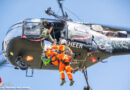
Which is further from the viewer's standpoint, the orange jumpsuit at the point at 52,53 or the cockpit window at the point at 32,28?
the cockpit window at the point at 32,28

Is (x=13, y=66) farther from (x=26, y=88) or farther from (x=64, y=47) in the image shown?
(x=26, y=88)

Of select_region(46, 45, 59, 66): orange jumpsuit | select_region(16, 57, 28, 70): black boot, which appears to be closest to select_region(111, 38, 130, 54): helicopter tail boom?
select_region(46, 45, 59, 66): orange jumpsuit

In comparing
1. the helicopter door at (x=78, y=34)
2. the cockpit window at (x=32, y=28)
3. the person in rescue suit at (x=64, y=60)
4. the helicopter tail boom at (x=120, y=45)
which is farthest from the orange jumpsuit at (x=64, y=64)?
the helicopter tail boom at (x=120, y=45)

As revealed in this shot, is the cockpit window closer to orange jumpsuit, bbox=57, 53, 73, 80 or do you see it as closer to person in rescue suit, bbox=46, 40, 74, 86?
person in rescue suit, bbox=46, 40, 74, 86

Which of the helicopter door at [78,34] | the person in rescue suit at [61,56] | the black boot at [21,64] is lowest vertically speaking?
the black boot at [21,64]

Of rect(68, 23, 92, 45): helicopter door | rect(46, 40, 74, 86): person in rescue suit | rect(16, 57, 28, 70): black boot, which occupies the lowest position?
rect(16, 57, 28, 70): black boot

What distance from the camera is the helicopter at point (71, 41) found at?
49.9 feet

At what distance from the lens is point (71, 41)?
613 inches

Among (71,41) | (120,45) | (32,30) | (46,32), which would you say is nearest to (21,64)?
(32,30)

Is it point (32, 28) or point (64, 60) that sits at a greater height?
point (32, 28)

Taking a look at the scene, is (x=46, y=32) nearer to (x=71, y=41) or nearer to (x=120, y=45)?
(x=71, y=41)

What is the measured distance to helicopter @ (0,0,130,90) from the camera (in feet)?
49.9

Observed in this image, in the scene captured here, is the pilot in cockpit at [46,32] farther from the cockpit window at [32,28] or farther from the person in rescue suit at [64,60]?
the person in rescue suit at [64,60]

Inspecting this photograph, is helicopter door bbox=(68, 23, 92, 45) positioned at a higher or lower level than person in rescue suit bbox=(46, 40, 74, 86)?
higher
